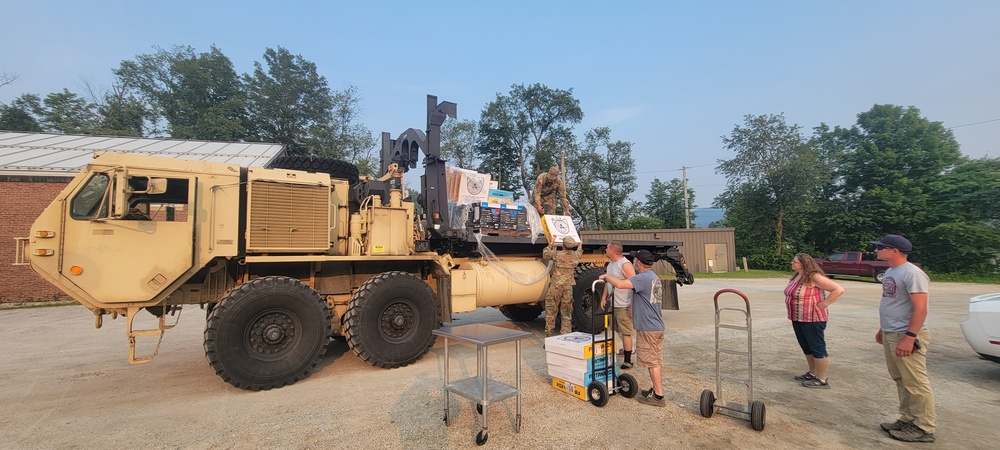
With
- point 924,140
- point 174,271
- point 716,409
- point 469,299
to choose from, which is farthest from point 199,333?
point 924,140

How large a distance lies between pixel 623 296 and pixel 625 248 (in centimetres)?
358

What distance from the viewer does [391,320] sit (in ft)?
20.9

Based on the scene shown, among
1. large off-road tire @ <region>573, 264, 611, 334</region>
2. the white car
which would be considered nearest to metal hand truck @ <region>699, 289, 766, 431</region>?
the white car

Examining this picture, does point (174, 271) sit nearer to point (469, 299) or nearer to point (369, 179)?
point (369, 179)

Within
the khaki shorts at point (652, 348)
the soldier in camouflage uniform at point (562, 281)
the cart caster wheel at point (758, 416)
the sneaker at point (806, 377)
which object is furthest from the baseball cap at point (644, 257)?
the sneaker at point (806, 377)

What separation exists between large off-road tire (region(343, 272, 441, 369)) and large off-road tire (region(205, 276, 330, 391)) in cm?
42

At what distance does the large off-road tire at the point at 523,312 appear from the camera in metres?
10.3

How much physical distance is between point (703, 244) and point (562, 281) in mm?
21272

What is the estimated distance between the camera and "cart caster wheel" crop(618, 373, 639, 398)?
4871 millimetres

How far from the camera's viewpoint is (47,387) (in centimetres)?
573

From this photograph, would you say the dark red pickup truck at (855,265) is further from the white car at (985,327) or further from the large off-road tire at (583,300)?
the large off-road tire at (583,300)

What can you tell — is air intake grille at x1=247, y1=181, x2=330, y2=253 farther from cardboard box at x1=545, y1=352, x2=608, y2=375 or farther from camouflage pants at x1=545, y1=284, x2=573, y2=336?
camouflage pants at x1=545, y1=284, x2=573, y2=336

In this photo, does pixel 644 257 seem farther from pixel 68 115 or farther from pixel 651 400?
pixel 68 115

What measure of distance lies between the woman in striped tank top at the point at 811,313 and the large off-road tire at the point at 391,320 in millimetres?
4873
